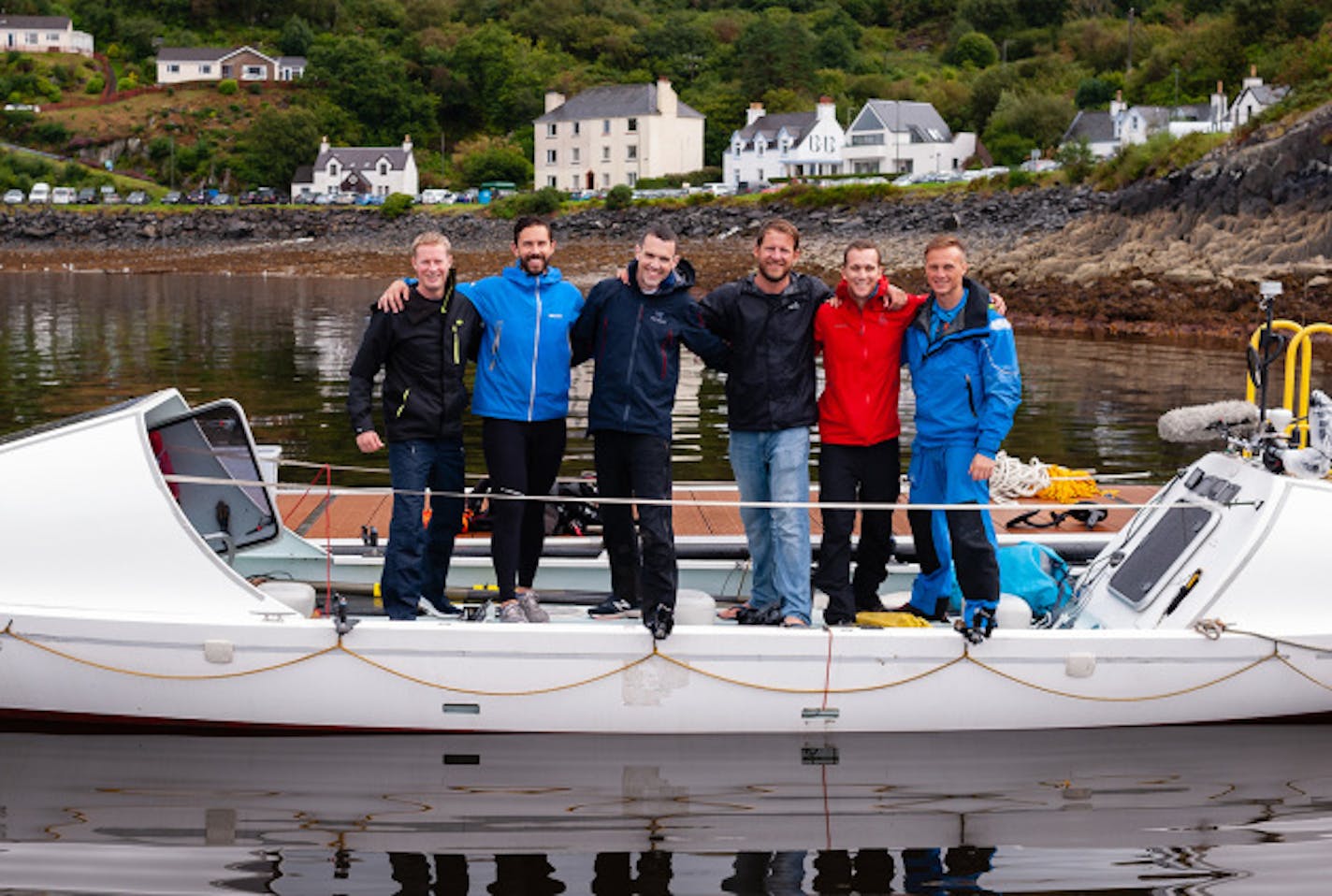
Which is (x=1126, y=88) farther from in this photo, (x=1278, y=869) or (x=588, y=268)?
(x=1278, y=869)

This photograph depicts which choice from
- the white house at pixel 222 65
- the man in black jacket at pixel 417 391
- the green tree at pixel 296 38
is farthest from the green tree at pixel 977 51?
the man in black jacket at pixel 417 391

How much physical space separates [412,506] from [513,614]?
75 centimetres

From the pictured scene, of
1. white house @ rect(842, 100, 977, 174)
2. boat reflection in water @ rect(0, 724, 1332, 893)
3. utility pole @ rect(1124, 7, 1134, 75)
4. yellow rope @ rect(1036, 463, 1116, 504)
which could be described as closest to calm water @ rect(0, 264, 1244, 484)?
yellow rope @ rect(1036, 463, 1116, 504)

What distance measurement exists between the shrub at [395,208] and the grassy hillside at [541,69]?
13391mm

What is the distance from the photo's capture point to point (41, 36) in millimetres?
124438

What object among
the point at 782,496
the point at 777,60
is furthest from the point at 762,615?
the point at 777,60

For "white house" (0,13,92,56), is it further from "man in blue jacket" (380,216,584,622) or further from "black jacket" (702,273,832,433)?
"black jacket" (702,273,832,433)

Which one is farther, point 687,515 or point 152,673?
point 687,515

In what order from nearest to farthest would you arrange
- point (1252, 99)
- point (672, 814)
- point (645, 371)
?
point (672, 814) → point (645, 371) → point (1252, 99)

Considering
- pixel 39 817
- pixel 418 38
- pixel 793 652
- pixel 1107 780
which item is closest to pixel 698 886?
pixel 793 652

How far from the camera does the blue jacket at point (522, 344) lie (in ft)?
23.5

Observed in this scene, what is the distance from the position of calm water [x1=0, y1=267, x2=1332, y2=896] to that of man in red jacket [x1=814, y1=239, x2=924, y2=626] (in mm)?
940

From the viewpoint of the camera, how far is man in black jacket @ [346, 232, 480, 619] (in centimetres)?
717

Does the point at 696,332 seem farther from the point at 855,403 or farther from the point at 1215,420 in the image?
the point at 1215,420
